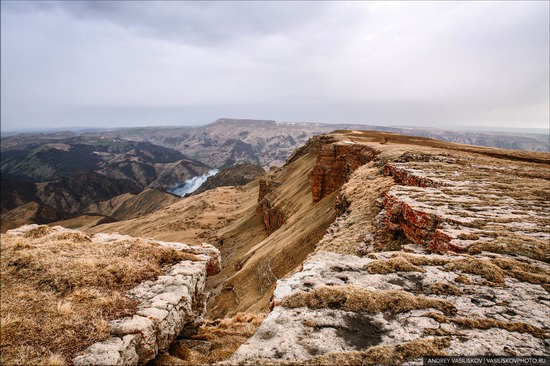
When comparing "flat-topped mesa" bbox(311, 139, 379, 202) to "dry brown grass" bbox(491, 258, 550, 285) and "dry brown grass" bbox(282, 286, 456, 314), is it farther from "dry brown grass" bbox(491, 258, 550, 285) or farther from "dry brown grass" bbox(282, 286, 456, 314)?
"dry brown grass" bbox(282, 286, 456, 314)

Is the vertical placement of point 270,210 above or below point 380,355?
below

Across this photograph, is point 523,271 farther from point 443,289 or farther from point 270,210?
point 270,210

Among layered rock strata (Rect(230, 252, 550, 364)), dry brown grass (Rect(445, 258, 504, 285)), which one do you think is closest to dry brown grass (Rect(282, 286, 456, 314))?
layered rock strata (Rect(230, 252, 550, 364))

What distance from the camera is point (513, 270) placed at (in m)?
6.33

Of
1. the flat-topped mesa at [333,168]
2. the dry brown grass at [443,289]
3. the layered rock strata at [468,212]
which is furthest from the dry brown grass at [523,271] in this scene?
the flat-topped mesa at [333,168]

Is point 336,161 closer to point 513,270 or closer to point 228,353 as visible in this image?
point 513,270

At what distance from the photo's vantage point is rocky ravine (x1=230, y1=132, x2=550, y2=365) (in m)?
4.17

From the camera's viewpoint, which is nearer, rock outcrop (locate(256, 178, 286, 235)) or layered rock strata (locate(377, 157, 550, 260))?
layered rock strata (locate(377, 157, 550, 260))

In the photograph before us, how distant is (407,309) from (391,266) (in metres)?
1.73

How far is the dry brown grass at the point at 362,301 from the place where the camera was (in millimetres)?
5152

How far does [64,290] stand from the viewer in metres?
6.37

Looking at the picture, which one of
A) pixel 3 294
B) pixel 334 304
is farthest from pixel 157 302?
pixel 334 304

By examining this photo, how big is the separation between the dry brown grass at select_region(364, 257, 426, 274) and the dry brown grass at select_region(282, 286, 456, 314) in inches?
42.8

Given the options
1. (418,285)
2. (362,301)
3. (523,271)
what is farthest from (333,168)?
(362,301)
